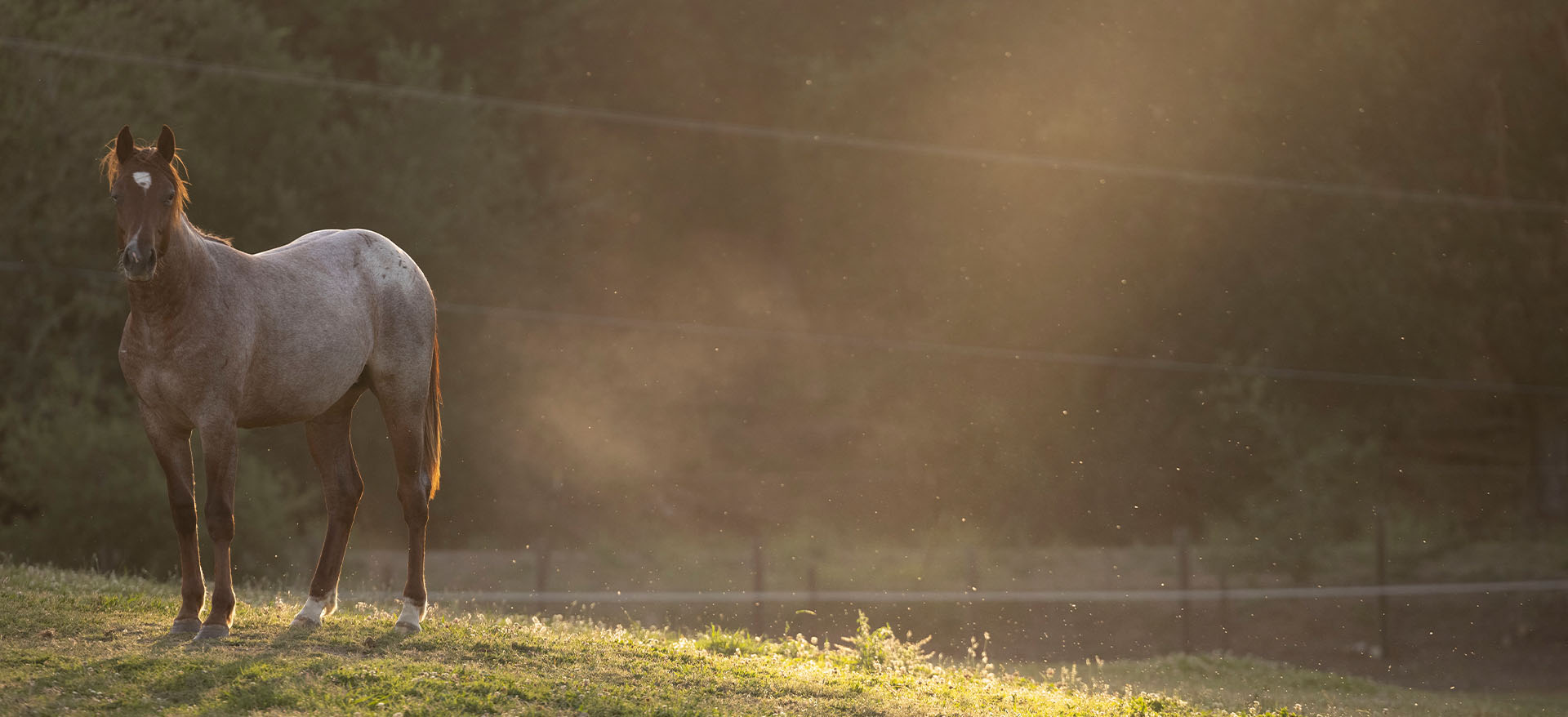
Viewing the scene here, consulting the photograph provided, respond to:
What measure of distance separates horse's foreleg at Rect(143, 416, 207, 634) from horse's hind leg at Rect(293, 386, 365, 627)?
2.91 feet

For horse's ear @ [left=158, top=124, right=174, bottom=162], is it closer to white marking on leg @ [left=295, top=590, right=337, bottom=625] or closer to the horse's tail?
the horse's tail

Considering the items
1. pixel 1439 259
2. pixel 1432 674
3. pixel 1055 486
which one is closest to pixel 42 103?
pixel 1055 486

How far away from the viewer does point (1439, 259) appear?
28766mm

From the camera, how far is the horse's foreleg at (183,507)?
8.06 metres

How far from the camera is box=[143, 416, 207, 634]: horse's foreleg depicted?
8062 mm

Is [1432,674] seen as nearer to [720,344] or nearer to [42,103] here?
[720,344]

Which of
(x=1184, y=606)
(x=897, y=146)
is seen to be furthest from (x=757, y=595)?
(x=897, y=146)

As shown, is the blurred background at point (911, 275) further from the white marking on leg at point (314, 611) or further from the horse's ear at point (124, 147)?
the horse's ear at point (124, 147)

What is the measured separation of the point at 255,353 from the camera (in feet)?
26.9

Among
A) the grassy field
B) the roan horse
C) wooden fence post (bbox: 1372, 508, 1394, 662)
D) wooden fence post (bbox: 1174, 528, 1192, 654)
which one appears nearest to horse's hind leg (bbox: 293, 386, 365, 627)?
the roan horse

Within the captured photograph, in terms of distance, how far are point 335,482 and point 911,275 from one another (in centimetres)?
2534

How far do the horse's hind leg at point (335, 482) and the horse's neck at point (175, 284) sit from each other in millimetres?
1428

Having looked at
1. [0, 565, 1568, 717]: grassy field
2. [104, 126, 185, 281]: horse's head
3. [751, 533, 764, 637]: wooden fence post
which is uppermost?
[104, 126, 185, 281]: horse's head

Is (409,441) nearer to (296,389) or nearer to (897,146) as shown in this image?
(296,389)
